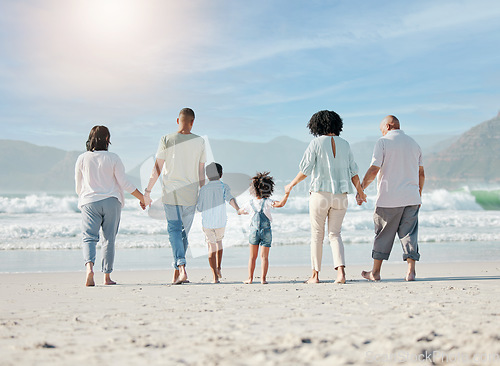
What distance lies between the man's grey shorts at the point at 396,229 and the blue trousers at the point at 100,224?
9.77 feet

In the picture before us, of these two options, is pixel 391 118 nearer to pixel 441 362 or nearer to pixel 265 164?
pixel 441 362

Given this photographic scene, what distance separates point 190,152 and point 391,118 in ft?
7.70

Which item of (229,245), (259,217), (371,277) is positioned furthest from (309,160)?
(229,245)

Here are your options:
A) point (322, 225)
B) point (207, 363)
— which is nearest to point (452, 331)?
point (207, 363)

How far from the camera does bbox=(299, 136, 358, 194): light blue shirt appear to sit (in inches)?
194

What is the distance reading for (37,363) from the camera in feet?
7.50

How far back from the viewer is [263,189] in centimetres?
540

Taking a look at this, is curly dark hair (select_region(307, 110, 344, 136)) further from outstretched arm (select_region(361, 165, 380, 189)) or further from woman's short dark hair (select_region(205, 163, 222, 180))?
woman's short dark hair (select_region(205, 163, 222, 180))

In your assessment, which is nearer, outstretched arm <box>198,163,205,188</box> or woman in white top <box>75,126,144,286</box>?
woman in white top <box>75,126,144,286</box>

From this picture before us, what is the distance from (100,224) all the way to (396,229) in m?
3.35

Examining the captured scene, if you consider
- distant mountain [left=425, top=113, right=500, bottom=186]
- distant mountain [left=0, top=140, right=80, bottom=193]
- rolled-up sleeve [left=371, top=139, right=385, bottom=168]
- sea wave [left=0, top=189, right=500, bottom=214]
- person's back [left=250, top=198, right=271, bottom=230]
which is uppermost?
distant mountain [left=425, top=113, right=500, bottom=186]

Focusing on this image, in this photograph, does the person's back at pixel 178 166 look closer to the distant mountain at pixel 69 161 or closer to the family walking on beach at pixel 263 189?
the family walking on beach at pixel 263 189

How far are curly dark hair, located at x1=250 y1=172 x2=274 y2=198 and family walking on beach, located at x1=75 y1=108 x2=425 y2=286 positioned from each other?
1 centimetres

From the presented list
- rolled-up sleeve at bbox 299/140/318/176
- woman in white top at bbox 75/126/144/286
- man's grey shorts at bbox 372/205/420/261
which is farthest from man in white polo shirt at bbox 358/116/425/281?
woman in white top at bbox 75/126/144/286
